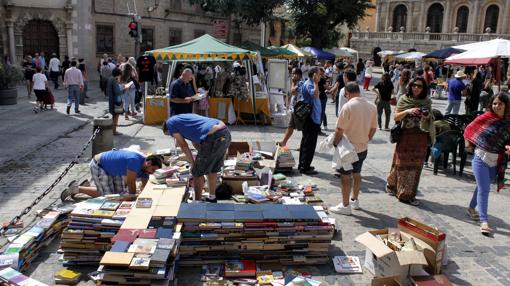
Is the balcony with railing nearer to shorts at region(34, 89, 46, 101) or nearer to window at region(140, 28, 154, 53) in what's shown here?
window at region(140, 28, 154, 53)

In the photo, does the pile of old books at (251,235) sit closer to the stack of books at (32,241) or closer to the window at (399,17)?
the stack of books at (32,241)

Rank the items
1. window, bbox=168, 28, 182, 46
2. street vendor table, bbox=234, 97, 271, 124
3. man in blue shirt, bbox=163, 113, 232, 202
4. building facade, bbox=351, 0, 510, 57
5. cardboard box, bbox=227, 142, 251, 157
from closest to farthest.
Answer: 1. man in blue shirt, bbox=163, 113, 232, 202
2. cardboard box, bbox=227, 142, 251, 157
3. street vendor table, bbox=234, 97, 271, 124
4. window, bbox=168, 28, 182, 46
5. building facade, bbox=351, 0, 510, 57

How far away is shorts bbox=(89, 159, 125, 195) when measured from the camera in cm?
589

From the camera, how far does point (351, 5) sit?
34.4 m

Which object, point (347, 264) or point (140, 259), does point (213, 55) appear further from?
point (140, 259)

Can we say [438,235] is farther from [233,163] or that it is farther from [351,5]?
[351,5]

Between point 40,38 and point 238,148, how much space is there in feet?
69.3

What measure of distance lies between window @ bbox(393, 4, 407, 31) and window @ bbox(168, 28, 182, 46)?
31.7 metres

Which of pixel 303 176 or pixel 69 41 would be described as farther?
pixel 69 41

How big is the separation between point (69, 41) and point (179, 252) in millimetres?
23836

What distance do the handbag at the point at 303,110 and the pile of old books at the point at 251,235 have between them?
324 cm

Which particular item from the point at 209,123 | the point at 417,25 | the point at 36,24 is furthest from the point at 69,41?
the point at 417,25

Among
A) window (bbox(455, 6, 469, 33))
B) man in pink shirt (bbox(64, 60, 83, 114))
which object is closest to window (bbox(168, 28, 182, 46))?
man in pink shirt (bbox(64, 60, 83, 114))

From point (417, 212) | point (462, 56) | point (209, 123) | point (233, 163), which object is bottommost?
point (417, 212)
